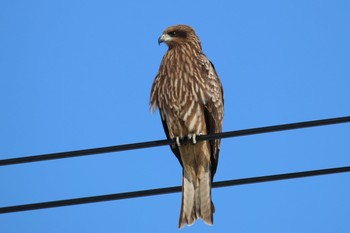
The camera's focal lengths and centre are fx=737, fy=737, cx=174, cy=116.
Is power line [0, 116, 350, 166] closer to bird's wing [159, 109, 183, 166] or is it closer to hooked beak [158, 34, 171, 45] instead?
bird's wing [159, 109, 183, 166]

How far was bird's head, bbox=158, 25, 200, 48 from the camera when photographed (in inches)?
398

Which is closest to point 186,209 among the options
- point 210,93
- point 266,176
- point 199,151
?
point 199,151

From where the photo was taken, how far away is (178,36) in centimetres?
1019

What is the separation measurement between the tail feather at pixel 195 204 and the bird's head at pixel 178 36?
2052 mm

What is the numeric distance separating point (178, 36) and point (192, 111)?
4.67ft

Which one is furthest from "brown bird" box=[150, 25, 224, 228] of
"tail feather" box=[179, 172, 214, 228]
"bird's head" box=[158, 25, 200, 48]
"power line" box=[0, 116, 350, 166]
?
"power line" box=[0, 116, 350, 166]

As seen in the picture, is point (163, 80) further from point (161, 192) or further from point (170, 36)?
point (161, 192)

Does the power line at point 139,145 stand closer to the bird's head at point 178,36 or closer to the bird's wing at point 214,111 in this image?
the bird's wing at point 214,111

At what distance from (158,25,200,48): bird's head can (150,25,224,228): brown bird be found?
0.44 meters

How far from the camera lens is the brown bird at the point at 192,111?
919 centimetres

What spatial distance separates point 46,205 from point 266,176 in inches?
79.0

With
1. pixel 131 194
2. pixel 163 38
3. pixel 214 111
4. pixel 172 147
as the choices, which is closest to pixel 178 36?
pixel 163 38

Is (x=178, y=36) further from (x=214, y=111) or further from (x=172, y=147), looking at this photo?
(x=172, y=147)

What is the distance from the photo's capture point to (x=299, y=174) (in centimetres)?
658
